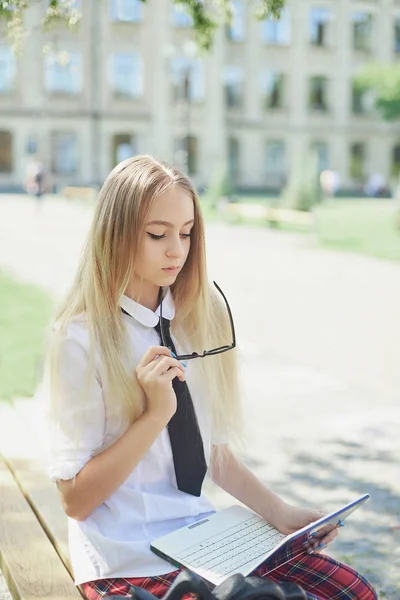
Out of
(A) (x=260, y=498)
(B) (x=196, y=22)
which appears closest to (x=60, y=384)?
(A) (x=260, y=498)

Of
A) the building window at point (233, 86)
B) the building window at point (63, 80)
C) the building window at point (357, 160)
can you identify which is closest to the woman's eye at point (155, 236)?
the building window at point (63, 80)

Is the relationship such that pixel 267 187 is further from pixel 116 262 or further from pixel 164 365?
pixel 164 365

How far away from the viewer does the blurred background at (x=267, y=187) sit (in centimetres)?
434

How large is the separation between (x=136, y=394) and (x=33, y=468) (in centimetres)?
141

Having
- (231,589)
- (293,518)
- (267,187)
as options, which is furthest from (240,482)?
(267,187)

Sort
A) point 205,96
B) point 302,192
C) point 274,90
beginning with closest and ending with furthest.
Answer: point 302,192
point 205,96
point 274,90

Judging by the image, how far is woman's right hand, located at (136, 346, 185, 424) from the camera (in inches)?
74.4

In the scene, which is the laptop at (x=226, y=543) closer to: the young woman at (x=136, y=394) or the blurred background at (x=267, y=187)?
the young woman at (x=136, y=394)

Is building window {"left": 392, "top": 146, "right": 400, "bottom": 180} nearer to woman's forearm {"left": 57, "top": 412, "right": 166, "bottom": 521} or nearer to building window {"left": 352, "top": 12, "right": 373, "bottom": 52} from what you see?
building window {"left": 352, "top": 12, "right": 373, "bottom": 52}

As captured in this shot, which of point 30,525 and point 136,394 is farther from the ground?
point 136,394

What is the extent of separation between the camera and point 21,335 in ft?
24.3

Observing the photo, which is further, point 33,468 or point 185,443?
point 33,468

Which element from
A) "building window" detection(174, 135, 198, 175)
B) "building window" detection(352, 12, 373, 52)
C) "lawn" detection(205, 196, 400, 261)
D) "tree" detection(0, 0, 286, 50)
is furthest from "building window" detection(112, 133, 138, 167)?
"tree" detection(0, 0, 286, 50)

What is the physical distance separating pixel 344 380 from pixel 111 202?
4.17 meters
